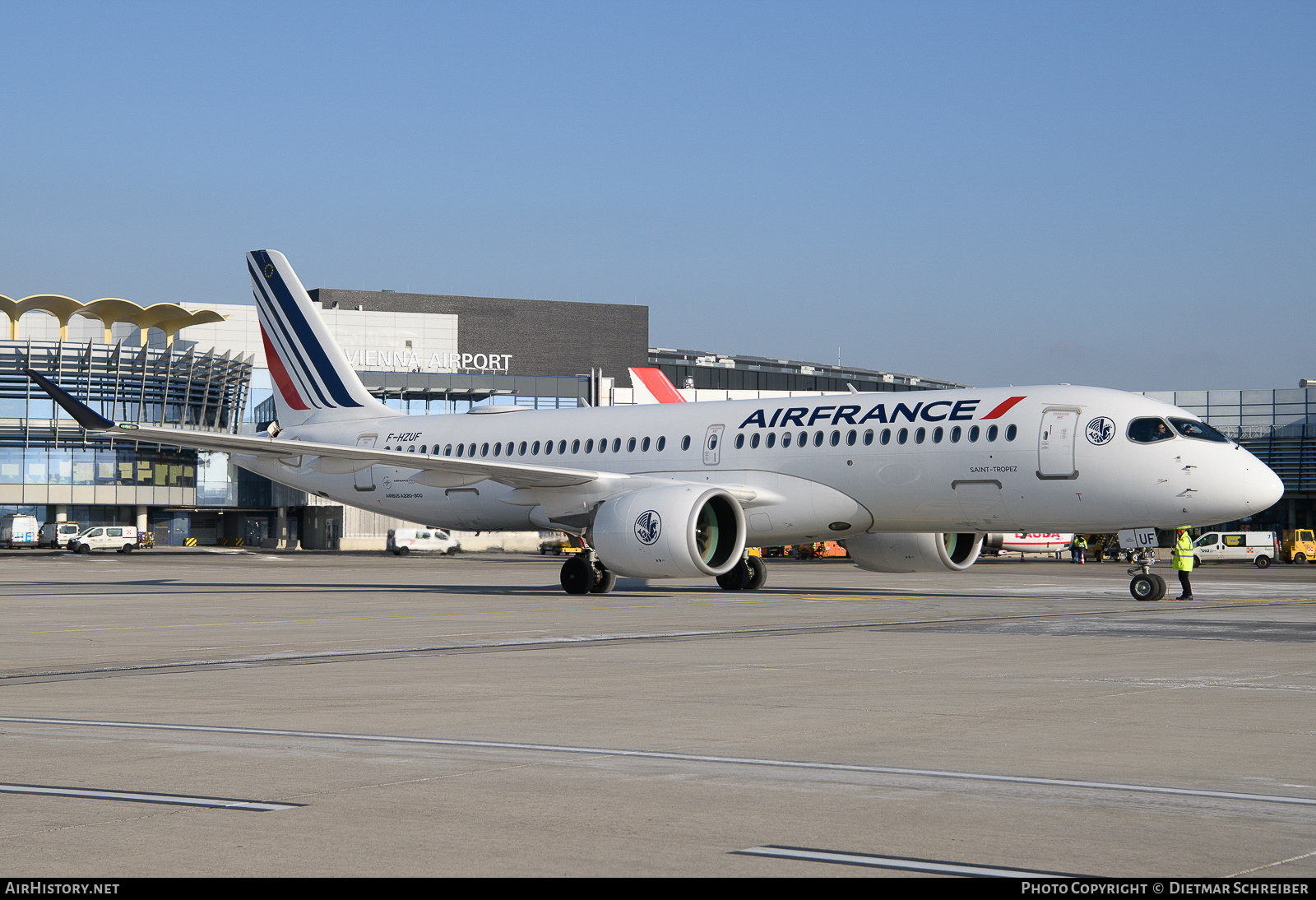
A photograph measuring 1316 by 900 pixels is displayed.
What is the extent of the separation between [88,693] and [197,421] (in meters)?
89.3

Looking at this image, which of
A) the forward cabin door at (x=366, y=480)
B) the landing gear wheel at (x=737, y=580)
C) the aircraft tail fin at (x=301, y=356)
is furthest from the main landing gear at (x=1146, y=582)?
the aircraft tail fin at (x=301, y=356)

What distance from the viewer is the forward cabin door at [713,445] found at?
1243 inches

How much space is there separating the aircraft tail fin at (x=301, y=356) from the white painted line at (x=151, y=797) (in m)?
32.2

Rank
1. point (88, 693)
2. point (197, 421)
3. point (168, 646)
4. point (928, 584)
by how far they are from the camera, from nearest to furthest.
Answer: point (88, 693) → point (168, 646) → point (928, 584) → point (197, 421)

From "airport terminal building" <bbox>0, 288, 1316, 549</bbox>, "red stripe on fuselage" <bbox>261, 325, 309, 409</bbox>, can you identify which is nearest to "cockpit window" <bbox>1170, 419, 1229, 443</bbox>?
"red stripe on fuselage" <bbox>261, 325, 309, 409</bbox>

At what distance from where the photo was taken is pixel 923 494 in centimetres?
2817

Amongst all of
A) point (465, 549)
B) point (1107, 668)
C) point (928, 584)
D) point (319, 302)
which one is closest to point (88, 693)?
point (1107, 668)

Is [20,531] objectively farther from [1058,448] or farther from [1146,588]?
[1146,588]

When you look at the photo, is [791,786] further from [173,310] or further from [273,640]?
[173,310]

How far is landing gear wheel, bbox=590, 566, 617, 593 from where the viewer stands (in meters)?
31.6

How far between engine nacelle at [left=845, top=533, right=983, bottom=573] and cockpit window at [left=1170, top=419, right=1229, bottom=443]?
610cm

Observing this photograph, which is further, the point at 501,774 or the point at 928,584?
the point at 928,584

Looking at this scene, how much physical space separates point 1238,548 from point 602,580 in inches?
1913

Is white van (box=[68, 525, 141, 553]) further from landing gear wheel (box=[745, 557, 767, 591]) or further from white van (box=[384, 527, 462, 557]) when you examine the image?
landing gear wheel (box=[745, 557, 767, 591])
